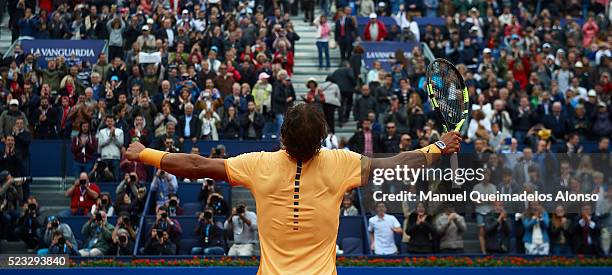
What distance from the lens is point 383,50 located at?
81.1 ft

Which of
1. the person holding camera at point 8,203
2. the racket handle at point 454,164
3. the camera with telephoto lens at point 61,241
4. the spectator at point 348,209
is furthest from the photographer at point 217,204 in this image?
the racket handle at point 454,164

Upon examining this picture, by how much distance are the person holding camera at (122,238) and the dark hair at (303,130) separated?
12.0 meters

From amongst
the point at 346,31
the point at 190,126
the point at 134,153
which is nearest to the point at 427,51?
the point at 346,31

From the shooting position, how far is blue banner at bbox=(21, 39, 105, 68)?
24.0 metres

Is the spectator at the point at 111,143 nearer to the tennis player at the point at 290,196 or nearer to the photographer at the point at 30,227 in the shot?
the photographer at the point at 30,227

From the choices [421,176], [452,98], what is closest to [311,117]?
[452,98]

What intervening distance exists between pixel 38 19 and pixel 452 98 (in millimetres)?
19829

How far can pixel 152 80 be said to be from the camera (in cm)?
2141

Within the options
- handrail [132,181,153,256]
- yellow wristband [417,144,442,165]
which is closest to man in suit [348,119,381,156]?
handrail [132,181,153,256]

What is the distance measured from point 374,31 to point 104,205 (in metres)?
9.81

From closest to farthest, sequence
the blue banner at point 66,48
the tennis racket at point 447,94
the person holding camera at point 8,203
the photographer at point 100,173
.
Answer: the tennis racket at point 447,94
the person holding camera at point 8,203
the photographer at point 100,173
the blue banner at point 66,48

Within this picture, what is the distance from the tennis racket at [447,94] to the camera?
6531mm

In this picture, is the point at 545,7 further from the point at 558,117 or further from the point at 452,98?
the point at 452,98

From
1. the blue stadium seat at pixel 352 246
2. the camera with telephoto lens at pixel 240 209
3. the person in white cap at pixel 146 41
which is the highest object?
the person in white cap at pixel 146 41
